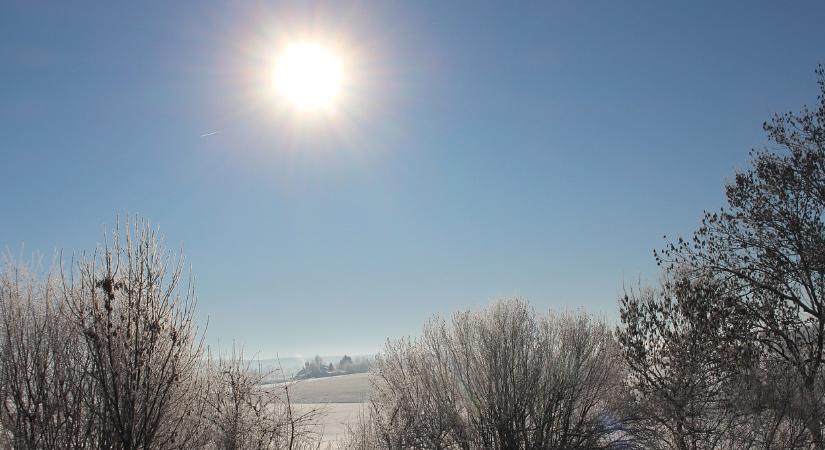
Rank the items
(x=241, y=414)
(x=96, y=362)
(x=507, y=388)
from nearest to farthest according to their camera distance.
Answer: (x=96, y=362), (x=241, y=414), (x=507, y=388)

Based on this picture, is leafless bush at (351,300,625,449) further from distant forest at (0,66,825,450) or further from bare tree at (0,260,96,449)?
bare tree at (0,260,96,449)

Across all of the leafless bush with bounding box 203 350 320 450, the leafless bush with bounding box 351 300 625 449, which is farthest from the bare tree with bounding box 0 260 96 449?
the leafless bush with bounding box 351 300 625 449

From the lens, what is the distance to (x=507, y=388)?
15398mm

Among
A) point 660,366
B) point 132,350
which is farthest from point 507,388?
point 132,350

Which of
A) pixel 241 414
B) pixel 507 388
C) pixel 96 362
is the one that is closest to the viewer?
pixel 96 362

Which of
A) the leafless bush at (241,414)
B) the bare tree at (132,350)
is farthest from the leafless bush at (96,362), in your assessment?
the leafless bush at (241,414)

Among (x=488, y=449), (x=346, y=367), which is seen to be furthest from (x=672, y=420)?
(x=346, y=367)

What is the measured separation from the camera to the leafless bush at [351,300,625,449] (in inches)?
611

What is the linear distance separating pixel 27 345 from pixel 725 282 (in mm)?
18268

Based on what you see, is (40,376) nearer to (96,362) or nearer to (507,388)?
(96,362)

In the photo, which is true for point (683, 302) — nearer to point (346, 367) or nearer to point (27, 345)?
point (27, 345)

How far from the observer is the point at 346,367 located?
605 ft

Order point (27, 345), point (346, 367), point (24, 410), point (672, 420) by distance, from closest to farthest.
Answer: point (24, 410) → point (27, 345) → point (672, 420) → point (346, 367)

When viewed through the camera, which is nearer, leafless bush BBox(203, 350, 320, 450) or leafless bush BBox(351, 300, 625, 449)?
leafless bush BBox(203, 350, 320, 450)
